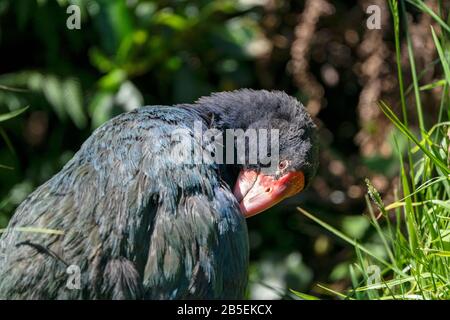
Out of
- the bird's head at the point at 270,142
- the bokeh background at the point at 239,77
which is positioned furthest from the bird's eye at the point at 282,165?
the bokeh background at the point at 239,77

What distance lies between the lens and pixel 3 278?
2826 mm

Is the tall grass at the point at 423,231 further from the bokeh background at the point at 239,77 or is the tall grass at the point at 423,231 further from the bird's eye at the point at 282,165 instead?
the bokeh background at the point at 239,77

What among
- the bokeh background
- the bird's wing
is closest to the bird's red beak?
the bird's wing

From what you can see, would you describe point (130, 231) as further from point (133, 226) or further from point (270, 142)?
point (270, 142)

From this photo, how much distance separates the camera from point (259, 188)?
3303mm

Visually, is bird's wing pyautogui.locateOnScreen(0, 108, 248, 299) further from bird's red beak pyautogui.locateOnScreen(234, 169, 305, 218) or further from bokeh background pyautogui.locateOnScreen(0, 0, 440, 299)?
bokeh background pyautogui.locateOnScreen(0, 0, 440, 299)

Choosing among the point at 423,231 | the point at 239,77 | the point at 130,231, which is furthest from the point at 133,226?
the point at 239,77

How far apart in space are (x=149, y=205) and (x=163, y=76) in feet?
6.87

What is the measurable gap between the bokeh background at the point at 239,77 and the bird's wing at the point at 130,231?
1.62 metres

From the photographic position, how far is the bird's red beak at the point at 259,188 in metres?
3.29

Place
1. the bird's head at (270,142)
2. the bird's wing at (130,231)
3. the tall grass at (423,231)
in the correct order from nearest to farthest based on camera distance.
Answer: the bird's wing at (130,231) → the tall grass at (423,231) → the bird's head at (270,142)

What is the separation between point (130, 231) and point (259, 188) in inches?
26.5

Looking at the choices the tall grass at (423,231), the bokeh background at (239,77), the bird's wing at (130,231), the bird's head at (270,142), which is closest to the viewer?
the bird's wing at (130,231)
